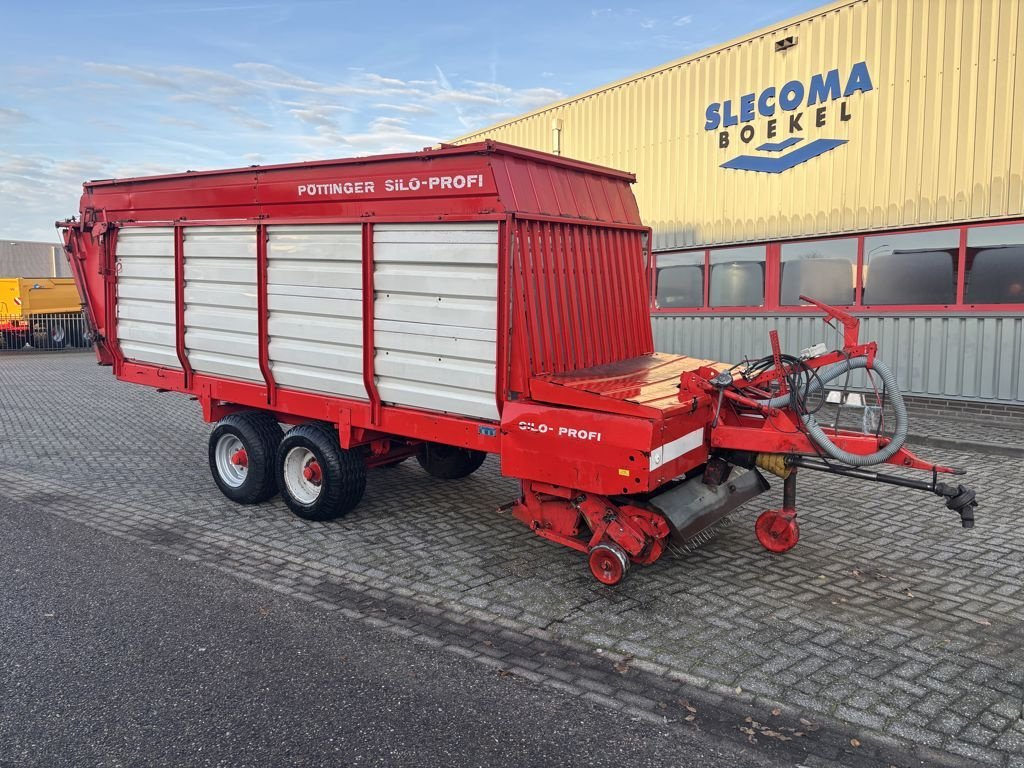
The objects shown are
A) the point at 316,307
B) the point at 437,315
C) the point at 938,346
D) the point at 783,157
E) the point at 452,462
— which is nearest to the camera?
the point at 437,315

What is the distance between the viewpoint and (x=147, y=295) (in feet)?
24.1

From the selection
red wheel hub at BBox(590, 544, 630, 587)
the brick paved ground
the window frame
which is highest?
the window frame

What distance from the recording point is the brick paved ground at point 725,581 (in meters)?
3.69

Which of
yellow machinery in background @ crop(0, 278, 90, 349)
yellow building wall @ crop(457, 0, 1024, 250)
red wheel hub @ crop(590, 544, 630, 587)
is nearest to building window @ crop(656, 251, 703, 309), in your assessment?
yellow building wall @ crop(457, 0, 1024, 250)

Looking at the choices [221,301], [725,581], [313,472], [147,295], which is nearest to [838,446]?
[725,581]

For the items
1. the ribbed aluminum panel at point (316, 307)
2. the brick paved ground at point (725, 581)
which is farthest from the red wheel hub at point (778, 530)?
the ribbed aluminum panel at point (316, 307)

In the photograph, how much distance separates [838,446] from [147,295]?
6198mm

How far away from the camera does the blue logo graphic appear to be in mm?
10508

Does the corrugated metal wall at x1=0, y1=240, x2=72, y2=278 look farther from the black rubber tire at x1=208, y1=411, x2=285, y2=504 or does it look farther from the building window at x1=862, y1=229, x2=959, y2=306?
the building window at x1=862, y1=229, x2=959, y2=306

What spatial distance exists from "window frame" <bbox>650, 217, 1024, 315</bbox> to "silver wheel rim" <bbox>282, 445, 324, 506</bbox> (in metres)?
4.62

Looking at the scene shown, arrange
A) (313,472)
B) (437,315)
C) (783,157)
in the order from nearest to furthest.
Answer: (437,315) < (313,472) < (783,157)

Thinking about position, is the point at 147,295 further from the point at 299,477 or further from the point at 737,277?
the point at 737,277

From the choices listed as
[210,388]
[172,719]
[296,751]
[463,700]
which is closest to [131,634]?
[172,719]

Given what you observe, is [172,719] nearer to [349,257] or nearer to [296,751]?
[296,751]
